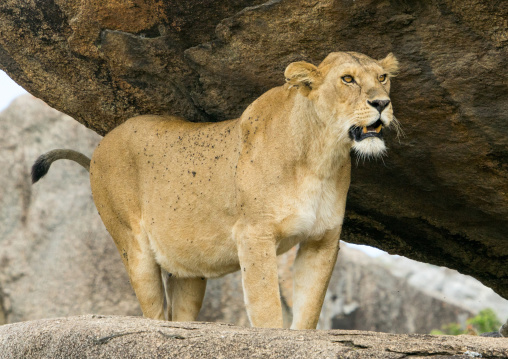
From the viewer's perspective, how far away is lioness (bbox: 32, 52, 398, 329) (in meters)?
5.68

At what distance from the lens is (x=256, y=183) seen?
591 centimetres

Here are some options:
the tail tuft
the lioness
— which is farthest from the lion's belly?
the tail tuft

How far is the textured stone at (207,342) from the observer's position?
397cm

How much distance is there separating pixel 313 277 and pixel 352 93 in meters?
1.52

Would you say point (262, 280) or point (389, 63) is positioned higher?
point (389, 63)

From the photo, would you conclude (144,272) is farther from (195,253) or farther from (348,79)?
(348,79)

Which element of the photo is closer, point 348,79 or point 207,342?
point 207,342

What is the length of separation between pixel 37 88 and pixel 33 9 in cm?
88

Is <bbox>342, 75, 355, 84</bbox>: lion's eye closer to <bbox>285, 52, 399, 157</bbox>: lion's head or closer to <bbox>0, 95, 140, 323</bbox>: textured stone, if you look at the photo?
<bbox>285, 52, 399, 157</bbox>: lion's head

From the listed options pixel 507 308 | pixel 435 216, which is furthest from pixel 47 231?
pixel 507 308

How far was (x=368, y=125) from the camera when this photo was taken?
549 centimetres

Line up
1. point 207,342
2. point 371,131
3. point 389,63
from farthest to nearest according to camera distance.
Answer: point 389,63
point 371,131
point 207,342

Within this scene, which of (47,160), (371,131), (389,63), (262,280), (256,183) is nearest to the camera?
(371,131)

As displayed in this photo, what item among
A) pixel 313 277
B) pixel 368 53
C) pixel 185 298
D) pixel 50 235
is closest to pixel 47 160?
pixel 185 298
